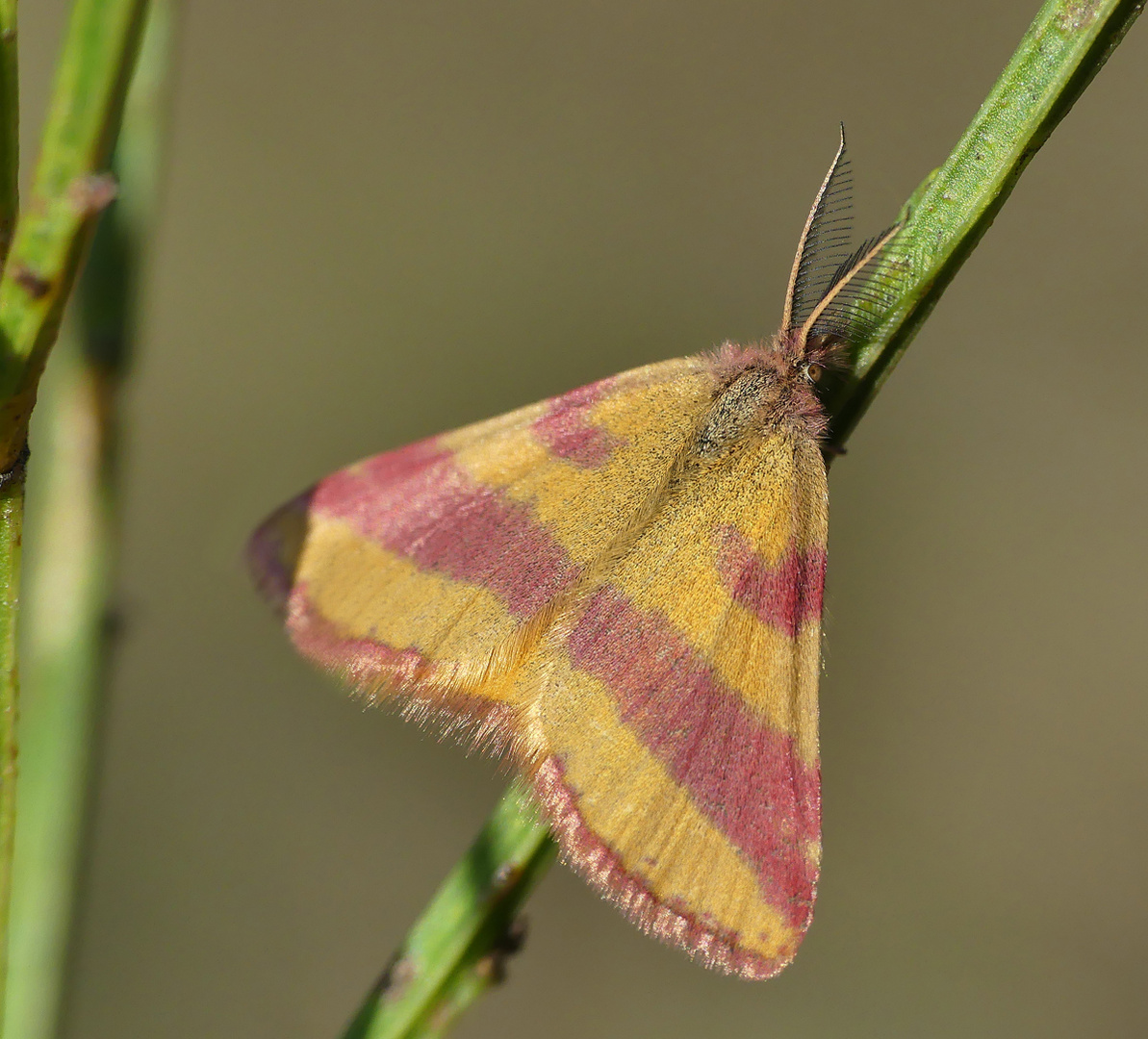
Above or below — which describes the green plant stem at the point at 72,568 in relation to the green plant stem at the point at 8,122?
below

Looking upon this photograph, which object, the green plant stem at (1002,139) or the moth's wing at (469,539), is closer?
the green plant stem at (1002,139)

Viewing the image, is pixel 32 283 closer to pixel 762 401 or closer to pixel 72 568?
pixel 72 568

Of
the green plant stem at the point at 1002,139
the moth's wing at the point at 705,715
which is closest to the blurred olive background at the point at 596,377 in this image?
the moth's wing at the point at 705,715

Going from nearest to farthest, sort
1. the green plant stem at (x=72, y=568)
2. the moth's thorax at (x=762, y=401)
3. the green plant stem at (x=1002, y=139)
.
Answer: the green plant stem at (x=1002, y=139)
the green plant stem at (x=72, y=568)
the moth's thorax at (x=762, y=401)

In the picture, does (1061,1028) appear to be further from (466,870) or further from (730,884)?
(466,870)

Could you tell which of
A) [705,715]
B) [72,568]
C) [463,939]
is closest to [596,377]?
[705,715]

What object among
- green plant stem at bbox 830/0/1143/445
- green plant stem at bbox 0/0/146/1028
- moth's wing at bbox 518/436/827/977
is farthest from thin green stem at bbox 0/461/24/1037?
green plant stem at bbox 830/0/1143/445

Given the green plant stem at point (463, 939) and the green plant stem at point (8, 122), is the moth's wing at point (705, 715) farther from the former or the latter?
the green plant stem at point (8, 122)
